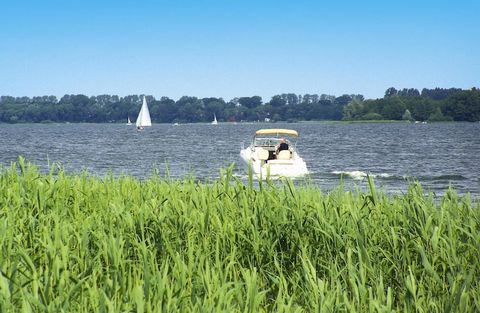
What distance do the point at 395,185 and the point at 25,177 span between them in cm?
2587

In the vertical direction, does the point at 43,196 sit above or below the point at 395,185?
above

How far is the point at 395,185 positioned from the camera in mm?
32781

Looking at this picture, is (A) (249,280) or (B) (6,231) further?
(B) (6,231)

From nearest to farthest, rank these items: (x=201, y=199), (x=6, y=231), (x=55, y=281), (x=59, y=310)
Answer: (x=59, y=310), (x=55, y=281), (x=6, y=231), (x=201, y=199)

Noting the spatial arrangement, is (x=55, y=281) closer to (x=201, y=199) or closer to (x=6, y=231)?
(x=6, y=231)

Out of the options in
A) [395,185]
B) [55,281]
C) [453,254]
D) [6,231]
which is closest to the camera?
[55,281]

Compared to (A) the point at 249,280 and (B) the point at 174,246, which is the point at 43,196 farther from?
(A) the point at 249,280

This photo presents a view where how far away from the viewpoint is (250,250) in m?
6.68

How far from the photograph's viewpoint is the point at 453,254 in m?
5.90

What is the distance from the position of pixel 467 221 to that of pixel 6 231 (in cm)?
473

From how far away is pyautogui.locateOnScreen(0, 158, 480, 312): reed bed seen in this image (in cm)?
495

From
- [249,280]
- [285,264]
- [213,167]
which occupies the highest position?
[249,280]

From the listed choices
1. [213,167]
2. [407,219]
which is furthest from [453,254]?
[213,167]

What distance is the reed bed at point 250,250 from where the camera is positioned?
4.95m
